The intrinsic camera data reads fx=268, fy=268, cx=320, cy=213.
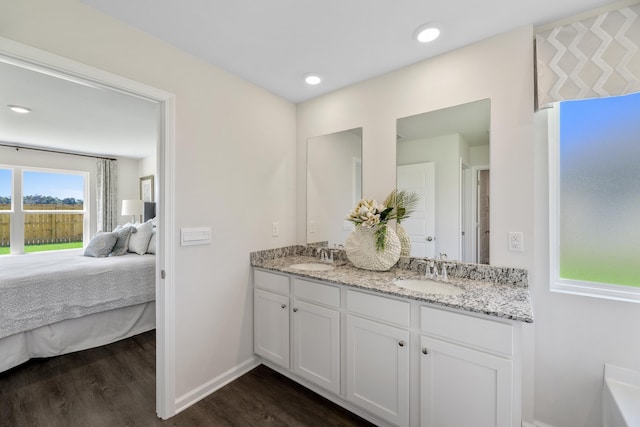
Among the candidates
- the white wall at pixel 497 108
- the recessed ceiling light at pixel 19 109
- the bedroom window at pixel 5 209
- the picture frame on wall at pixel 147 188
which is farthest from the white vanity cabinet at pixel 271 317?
the bedroom window at pixel 5 209

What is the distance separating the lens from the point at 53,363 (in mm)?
2346

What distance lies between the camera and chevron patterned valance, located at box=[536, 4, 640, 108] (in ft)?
4.35

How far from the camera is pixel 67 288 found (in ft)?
8.16

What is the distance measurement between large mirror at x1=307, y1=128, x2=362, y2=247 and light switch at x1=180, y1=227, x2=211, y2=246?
1.00m

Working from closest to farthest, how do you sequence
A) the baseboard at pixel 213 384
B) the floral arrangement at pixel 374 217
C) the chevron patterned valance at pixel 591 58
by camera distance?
the chevron patterned valance at pixel 591 58 → the baseboard at pixel 213 384 → the floral arrangement at pixel 374 217

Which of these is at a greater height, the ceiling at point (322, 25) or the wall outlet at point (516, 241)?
the ceiling at point (322, 25)

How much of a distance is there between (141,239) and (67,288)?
1.08 meters

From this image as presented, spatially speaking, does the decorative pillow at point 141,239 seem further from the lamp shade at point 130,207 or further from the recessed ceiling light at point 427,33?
the recessed ceiling light at point 427,33

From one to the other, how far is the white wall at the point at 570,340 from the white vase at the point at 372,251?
822mm

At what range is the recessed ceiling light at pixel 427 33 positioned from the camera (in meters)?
1.54

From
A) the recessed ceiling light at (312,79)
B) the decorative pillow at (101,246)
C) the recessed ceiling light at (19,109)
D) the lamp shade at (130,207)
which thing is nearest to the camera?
the recessed ceiling light at (312,79)

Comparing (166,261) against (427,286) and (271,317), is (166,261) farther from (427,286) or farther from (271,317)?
(427,286)

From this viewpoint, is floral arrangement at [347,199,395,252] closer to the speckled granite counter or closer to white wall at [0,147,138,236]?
the speckled granite counter

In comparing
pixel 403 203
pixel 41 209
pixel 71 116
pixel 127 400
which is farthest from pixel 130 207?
pixel 403 203
